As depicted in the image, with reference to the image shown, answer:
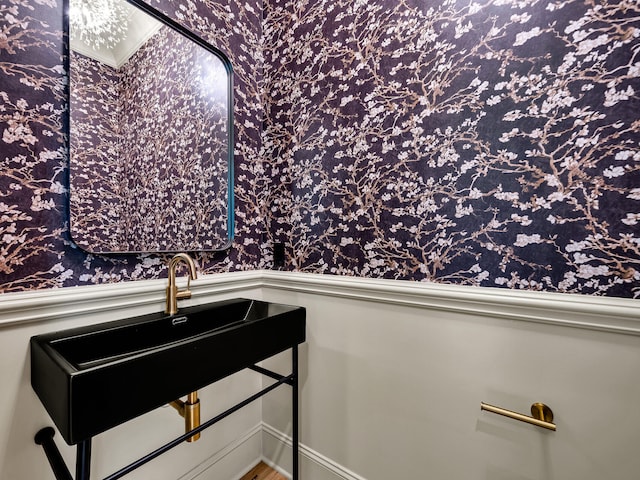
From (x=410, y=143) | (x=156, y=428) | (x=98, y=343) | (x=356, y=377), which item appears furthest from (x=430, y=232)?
(x=156, y=428)

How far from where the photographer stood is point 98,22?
955 millimetres

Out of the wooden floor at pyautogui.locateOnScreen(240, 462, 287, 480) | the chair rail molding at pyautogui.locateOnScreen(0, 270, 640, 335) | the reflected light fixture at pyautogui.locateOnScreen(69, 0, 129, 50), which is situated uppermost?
the reflected light fixture at pyautogui.locateOnScreen(69, 0, 129, 50)

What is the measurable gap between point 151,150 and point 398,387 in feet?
4.40

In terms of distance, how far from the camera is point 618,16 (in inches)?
29.1

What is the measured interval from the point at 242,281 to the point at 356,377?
0.68m

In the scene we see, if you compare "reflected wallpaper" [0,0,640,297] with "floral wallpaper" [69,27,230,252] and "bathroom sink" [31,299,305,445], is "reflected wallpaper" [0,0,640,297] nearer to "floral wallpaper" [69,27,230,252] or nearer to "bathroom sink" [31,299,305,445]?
"floral wallpaper" [69,27,230,252]

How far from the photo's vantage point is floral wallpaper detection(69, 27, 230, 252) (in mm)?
935

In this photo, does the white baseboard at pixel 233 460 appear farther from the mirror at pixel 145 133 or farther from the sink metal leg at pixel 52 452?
the mirror at pixel 145 133

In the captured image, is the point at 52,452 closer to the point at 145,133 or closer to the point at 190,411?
the point at 190,411

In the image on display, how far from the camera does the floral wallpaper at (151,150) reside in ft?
3.07

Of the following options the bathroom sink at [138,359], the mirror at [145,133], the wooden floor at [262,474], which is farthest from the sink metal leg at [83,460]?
the wooden floor at [262,474]

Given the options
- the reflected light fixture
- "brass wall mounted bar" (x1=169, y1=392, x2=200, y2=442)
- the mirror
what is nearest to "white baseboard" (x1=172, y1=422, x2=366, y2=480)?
"brass wall mounted bar" (x1=169, y1=392, x2=200, y2=442)

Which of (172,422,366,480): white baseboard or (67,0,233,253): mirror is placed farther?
(172,422,366,480): white baseboard

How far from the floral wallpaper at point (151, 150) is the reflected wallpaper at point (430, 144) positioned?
60 mm
